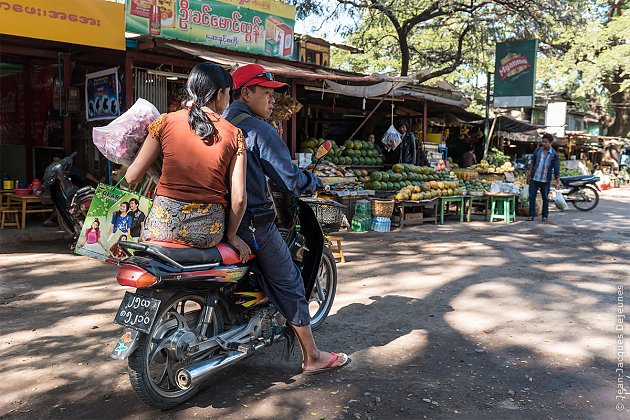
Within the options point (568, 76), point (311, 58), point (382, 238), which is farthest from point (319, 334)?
point (568, 76)

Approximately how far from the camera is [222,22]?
9656 millimetres

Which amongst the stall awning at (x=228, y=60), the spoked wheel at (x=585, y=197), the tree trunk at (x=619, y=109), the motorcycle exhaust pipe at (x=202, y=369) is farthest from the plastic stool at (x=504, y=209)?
the tree trunk at (x=619, y=109)

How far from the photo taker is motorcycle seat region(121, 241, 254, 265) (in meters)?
2.74

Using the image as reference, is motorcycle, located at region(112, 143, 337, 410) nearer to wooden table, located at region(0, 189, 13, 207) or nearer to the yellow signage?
the yellow signage

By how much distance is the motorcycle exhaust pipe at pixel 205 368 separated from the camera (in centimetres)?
290

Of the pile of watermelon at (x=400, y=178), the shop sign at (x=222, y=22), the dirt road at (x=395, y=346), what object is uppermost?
the shop sign at (x=222, y=22)

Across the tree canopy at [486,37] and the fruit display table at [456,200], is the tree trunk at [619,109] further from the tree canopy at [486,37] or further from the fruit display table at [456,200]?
the fruit display table at [456,200]

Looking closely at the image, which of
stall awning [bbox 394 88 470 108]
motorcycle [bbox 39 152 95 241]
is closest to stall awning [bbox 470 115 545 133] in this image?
stall awning [bbox 394 88 470 108]

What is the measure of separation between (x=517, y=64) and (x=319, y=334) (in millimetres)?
14717

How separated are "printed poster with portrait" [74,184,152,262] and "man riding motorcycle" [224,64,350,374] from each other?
1905 mm

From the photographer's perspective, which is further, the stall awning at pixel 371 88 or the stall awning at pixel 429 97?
the stall awning at pixel 429 97

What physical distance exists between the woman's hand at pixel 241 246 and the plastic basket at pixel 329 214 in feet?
3.36

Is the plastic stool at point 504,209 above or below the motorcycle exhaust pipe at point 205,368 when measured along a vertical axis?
above

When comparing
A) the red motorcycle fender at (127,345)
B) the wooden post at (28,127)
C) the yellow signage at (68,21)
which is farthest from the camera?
the wooden post at (28,127)
